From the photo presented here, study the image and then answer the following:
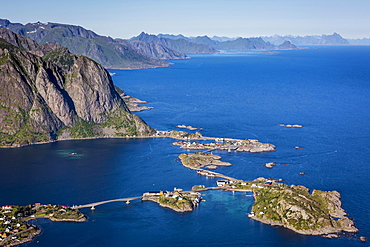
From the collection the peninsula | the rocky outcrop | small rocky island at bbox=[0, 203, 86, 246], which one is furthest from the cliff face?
the rocky outcrop

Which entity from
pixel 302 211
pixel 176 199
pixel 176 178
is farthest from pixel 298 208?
pixel 176 178

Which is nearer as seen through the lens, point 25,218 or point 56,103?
point 25,218

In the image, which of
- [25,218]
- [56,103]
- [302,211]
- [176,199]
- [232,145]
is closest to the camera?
[25,218]

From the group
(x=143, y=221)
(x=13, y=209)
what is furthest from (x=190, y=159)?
(x=13, y=209)

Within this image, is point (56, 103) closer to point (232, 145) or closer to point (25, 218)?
point (232, 145)

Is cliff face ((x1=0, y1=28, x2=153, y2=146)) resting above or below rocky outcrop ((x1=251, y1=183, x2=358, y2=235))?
above

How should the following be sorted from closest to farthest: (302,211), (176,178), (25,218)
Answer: (25,218) < (302,211) < (176,178)

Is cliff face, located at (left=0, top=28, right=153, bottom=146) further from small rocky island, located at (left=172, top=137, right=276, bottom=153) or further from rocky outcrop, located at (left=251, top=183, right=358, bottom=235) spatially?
rocky outcrop, located at (left=251, top=183, right=358, bottom=235)
